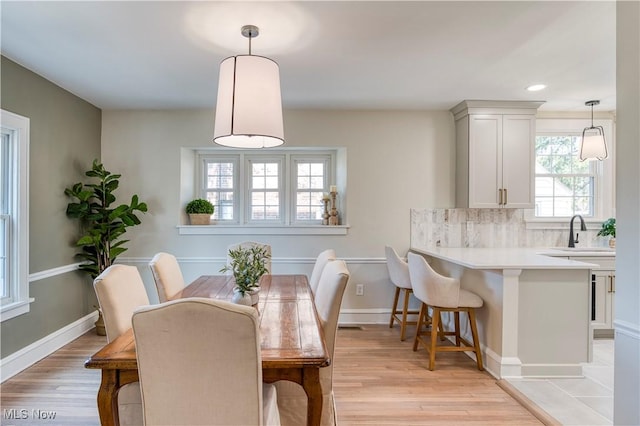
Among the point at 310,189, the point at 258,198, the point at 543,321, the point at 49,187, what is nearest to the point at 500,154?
the point at 543,321

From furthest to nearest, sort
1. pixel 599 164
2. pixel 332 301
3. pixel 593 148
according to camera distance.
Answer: pixel 599 164, pixel 593 148, pixel 332 301

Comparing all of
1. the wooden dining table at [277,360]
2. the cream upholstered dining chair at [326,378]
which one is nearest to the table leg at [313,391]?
the wooden dining table at [277,360]

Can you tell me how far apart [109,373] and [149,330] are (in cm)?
40

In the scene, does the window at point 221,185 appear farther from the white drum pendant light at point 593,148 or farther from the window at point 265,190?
the white drum pendant light at point 593,148

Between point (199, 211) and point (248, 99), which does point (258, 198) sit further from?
point (248, 99)

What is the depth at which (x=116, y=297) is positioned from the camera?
184cm

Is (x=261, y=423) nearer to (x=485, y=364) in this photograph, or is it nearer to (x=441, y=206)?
(x=485, y=364)

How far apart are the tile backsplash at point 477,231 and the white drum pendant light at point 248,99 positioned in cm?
255

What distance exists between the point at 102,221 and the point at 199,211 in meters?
0.98

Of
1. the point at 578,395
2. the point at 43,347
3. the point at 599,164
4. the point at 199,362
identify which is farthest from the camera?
the point at 599,164

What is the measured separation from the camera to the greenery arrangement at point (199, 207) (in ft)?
13.9

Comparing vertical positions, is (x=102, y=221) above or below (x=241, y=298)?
above

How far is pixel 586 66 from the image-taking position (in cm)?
291

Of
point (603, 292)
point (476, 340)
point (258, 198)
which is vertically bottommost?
point (476, 340)
